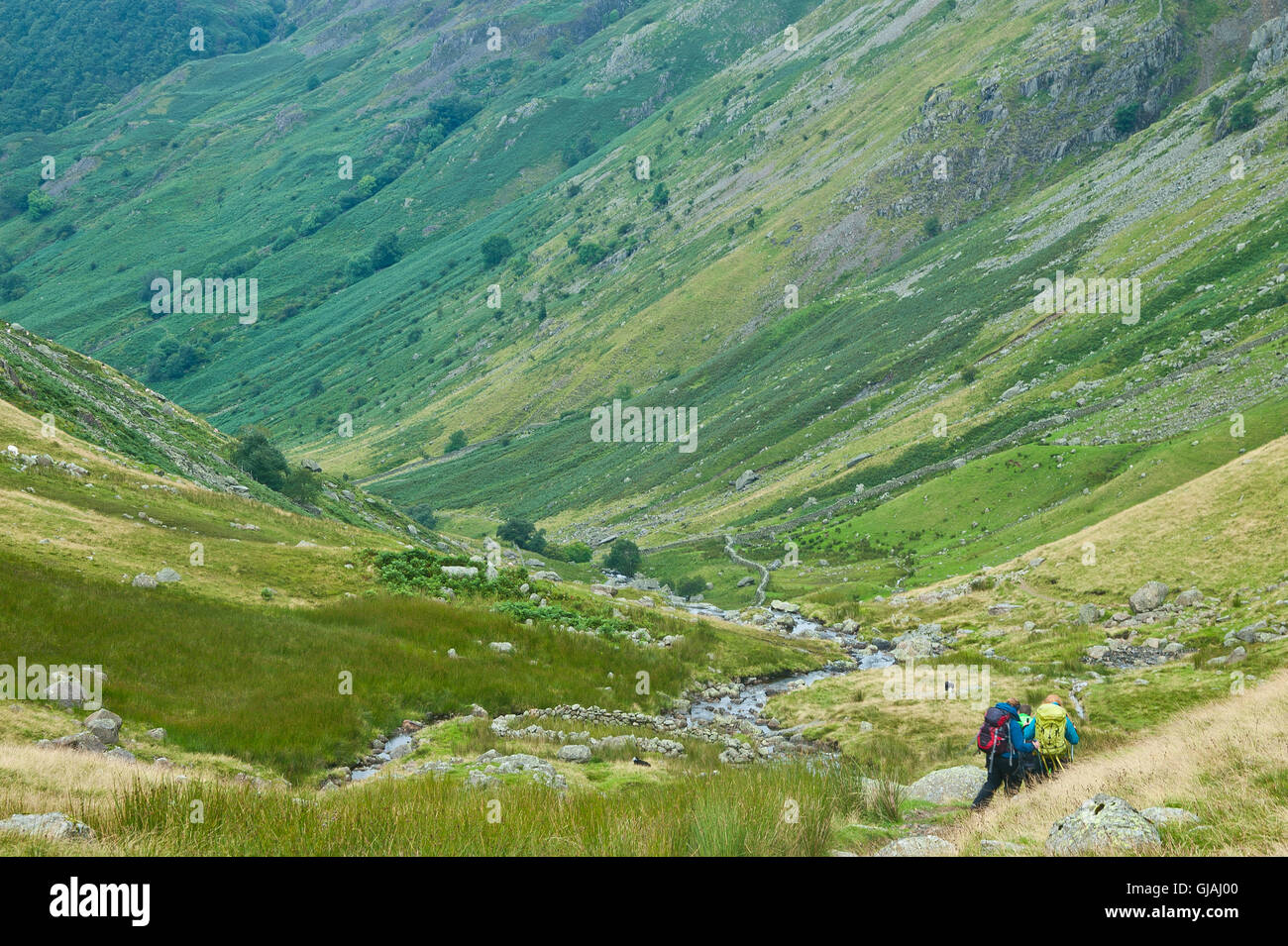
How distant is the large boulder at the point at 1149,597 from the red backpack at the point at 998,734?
3216 cm

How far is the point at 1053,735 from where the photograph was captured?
17.3m

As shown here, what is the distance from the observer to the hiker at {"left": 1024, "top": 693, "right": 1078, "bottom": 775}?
55.9 feet

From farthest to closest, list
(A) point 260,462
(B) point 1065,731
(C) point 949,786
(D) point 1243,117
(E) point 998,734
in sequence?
(D) point 1243,117, (A) point 260,462, (C) point 949,786, (B) point 1065,731, (E) point 998,734

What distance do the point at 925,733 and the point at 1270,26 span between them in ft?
543

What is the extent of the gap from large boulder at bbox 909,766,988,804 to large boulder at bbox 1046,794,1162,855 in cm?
759

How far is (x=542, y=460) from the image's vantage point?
167750 mm

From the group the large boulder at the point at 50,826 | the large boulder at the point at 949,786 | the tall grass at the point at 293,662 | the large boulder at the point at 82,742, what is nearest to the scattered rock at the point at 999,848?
the large boulder at the point at 949,786

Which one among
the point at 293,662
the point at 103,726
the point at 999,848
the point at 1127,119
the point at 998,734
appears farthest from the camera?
the point at 1127,119

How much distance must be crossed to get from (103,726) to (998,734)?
19309 mm

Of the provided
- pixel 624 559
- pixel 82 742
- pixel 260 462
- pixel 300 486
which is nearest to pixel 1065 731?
pixel 82 742

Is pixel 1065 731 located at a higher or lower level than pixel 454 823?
lower

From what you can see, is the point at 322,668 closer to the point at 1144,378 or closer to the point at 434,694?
the point at 434,694

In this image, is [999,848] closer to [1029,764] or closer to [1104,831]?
[1104,831]
